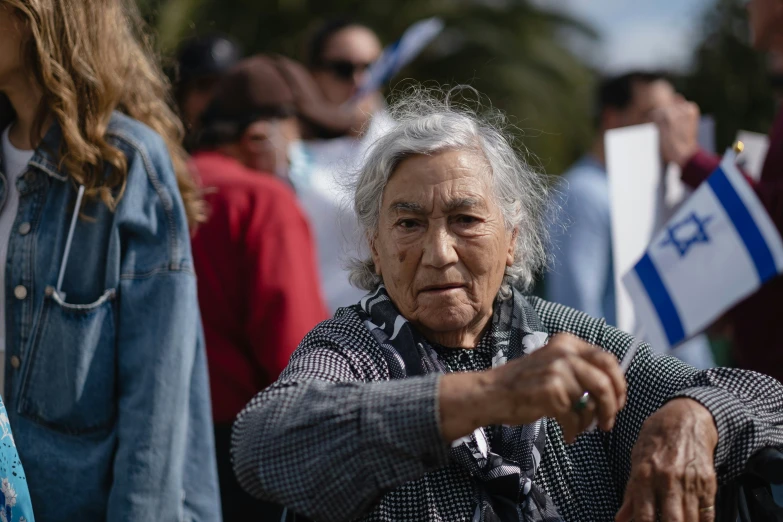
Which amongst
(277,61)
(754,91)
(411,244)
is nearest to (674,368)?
(411,244)

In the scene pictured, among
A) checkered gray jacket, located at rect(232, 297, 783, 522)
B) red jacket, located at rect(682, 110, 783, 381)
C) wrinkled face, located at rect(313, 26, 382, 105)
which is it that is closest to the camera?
checkered gray jacket, located at rect(232, 297, 783, 522)

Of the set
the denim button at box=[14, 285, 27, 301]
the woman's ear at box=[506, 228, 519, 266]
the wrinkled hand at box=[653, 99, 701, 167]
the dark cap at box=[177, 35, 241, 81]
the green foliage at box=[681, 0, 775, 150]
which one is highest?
the dark cap at box=[177, 35, 241, 81]

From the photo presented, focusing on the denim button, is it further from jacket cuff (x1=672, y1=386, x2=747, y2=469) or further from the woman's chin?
jacket cuff (x1=672, y1=386, x2=747, y2=469)

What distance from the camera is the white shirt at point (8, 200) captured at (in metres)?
2.73

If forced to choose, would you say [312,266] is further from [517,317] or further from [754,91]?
[754,91]

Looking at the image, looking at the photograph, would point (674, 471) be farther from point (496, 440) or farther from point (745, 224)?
point (745, 224)

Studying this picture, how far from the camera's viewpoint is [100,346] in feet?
8.88

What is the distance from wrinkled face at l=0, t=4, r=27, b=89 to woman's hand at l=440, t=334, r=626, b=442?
1551 mm

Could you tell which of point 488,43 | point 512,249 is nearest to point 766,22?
point 512,249

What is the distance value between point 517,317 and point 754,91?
951cm

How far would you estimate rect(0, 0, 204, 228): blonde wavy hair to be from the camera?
276cm

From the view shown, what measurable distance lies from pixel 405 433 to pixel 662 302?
2.10 m

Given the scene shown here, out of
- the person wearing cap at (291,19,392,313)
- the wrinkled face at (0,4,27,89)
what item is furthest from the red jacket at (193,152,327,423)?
the wrinkled face at (0,4,27,89)

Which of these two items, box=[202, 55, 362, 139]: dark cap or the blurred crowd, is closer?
the blurred crowd
